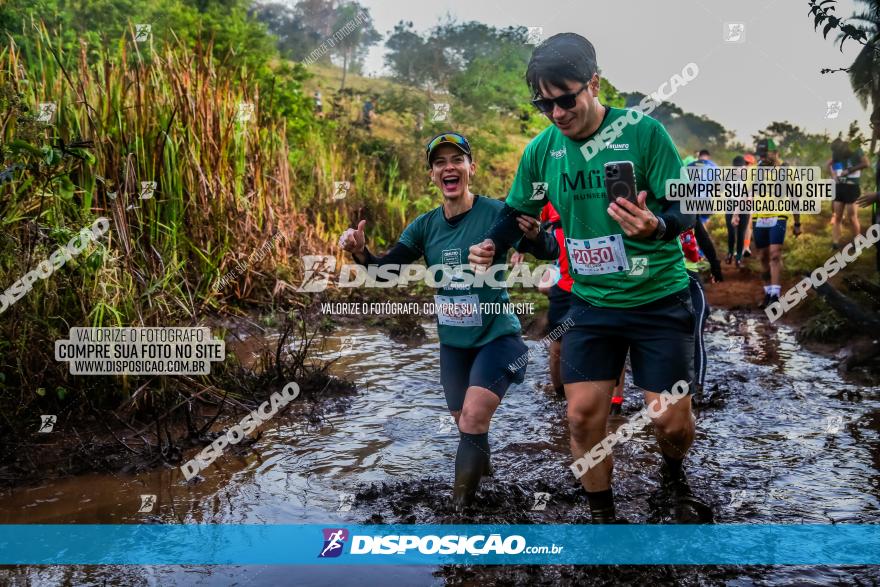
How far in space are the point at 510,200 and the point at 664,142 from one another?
831mm

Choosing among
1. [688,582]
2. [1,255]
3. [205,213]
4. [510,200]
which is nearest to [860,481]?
[688,582]

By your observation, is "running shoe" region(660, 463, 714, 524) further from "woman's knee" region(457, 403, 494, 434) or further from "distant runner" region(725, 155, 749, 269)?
"distant runner" region(725, 155, 749, 269)

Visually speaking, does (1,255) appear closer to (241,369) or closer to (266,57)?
(241,369)

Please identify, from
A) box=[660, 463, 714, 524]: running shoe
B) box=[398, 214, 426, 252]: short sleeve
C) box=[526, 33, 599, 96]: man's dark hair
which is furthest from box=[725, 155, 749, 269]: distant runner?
box=[526, 33, 599, 96]: man's dark hair

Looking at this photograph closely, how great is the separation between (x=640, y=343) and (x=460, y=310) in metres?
0.99

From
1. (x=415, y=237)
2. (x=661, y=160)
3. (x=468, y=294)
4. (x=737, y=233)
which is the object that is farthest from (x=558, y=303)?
(x=737, y=233)

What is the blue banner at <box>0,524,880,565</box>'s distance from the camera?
11.3ft

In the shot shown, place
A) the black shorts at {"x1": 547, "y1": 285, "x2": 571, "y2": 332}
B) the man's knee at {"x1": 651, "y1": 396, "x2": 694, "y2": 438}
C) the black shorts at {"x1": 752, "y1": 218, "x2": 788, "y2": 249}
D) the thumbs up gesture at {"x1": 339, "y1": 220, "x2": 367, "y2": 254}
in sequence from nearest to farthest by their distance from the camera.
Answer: the man's knee at {"x1": 651, "y1": 396, "x2": 694, "y2": 438}, the thumbs up gesture at {"x1": 339, "y1": 220, "x2": 367, "y2": 254}, the black shorts at {"x1": 547, "y1": 285, "x2": 571, "y2": 332}, the black shorts at {"x1": 752, "y1": 218, "x2": 788, "y2": 249}

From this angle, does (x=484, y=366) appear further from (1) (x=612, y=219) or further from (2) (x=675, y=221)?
(2) (x=675, y=221)

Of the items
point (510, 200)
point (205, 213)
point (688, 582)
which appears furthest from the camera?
point (205, 213)

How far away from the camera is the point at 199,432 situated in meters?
4.87

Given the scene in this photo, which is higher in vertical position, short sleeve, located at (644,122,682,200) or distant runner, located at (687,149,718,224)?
distant runner, located at (687,149,718,224)

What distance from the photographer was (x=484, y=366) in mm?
3947

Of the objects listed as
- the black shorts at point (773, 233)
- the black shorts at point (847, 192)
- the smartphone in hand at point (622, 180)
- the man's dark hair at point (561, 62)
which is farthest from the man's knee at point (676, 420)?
the black shorts at point (847, 192)
